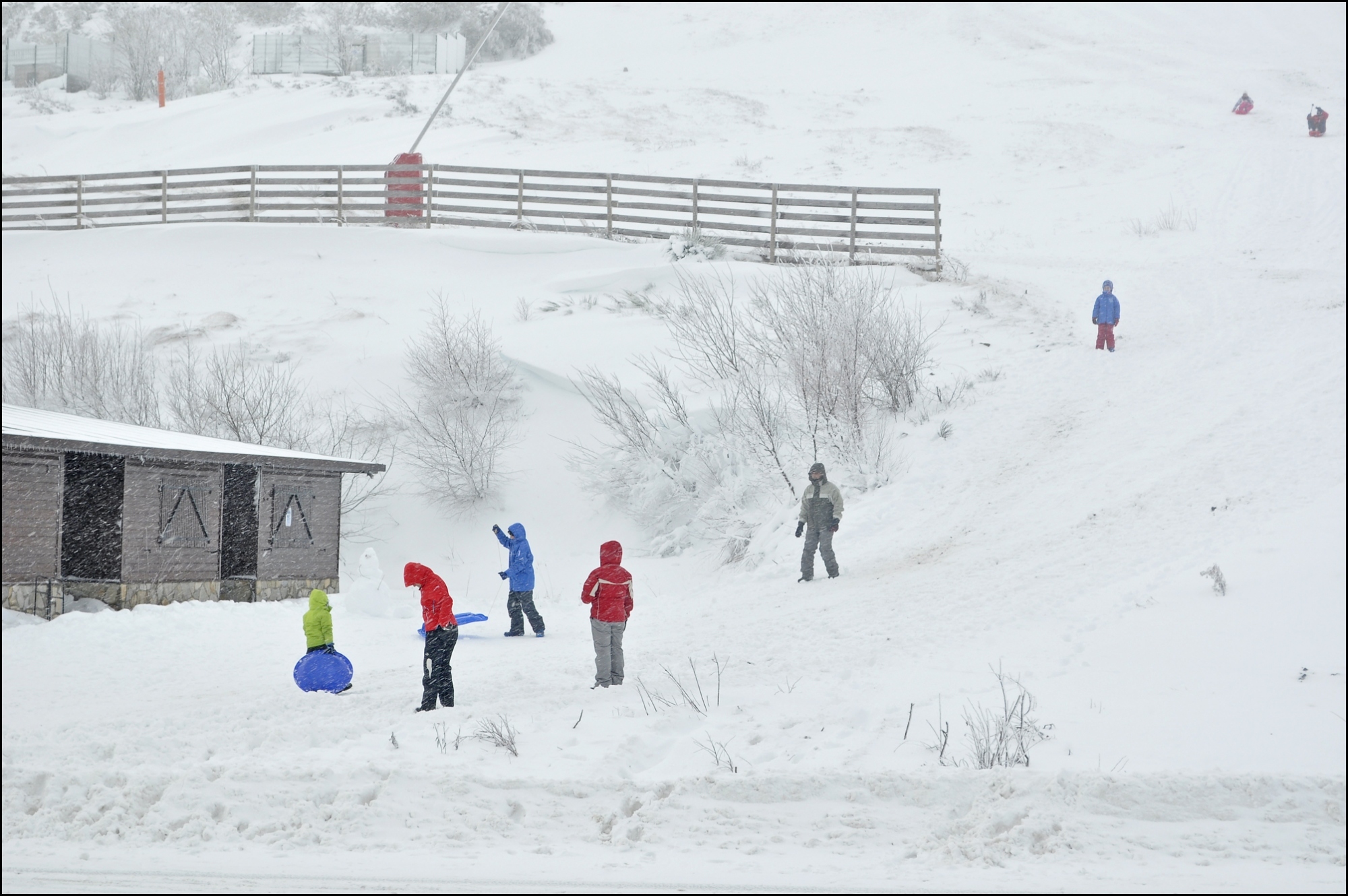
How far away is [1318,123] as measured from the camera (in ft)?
132

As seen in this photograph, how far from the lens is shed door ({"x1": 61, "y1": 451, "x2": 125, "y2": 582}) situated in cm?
1434

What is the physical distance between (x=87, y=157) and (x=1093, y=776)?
43.2m

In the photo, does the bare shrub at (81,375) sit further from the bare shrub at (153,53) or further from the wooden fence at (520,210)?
the bare shrub at (153,53)

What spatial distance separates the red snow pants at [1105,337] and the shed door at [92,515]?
16.4 metres

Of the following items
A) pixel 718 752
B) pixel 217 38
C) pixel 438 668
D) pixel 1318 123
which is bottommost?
pixel 718 752

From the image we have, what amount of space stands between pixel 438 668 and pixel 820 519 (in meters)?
6.13

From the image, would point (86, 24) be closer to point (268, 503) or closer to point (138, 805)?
point (268, 503)

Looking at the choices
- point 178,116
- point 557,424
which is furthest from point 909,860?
point 178,116

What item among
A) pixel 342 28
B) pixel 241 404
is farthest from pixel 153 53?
pixel 241 404

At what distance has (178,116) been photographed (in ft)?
144

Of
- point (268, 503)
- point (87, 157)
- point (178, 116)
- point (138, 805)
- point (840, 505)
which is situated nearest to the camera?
point (138, 805)

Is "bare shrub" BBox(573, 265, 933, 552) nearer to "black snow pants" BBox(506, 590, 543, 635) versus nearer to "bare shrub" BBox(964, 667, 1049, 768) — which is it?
"black snow pants" BBox(506, 590, 543, 635)

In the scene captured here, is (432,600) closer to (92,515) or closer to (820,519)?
(820,519)

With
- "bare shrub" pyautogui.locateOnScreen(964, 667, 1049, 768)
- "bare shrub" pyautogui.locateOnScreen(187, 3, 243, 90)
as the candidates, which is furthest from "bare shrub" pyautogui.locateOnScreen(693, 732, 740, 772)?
"bare shrub" pyautogui.locateOnScreen(187, 3, 243, 90)
